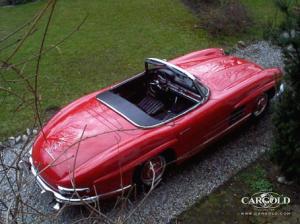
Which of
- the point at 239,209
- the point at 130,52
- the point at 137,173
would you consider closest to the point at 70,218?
the point at 137,173

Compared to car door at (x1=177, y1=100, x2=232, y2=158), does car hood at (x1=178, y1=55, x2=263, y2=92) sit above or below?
above

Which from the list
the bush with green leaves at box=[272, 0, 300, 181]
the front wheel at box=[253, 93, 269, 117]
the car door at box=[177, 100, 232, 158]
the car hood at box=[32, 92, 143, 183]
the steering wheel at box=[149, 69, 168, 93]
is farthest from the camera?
the front wheel at box=[253, 93, 269, 117]

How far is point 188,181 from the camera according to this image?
5641mm

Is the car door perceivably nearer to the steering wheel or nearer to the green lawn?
the steering wheel

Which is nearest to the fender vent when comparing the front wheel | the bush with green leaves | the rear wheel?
the front wheel

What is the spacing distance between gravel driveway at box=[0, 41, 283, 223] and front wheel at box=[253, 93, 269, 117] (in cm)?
19

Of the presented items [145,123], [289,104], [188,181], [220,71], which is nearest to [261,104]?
[220,71]

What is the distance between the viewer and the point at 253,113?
640 centimetres

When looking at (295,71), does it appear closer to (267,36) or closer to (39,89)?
(267,36)

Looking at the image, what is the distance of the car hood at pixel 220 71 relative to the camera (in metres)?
6.00

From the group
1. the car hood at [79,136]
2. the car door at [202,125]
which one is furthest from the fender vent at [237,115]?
the car hood at [79,136]

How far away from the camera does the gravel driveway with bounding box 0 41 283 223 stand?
17.1 feet

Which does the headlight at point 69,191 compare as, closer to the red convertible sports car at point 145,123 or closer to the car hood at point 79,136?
the red convertible sports car at point 145,123

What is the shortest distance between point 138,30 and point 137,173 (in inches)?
227
